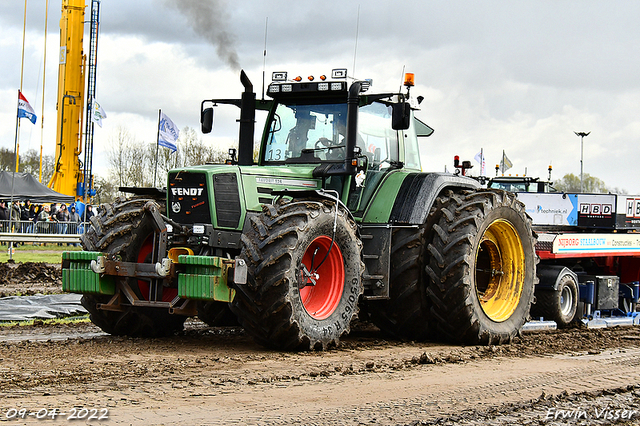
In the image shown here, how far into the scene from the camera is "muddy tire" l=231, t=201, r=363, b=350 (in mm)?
7188

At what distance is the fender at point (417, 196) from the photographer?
Answer: 873 cm

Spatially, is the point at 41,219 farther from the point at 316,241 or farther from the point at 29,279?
the point at 316,241

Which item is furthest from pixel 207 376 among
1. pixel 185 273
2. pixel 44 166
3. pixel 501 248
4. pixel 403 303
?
pixel 44 166

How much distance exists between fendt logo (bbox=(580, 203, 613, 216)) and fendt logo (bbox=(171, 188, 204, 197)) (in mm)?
8265

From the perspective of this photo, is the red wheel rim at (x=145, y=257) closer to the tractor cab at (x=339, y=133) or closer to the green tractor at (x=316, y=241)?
the green tractor at (x=316, y=241)

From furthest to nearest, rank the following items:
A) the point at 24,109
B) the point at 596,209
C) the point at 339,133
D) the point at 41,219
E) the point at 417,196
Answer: the point at 24,109 < the point at 41,219 < the point at 596,209 < the point at 339,133 < the point at 417,196

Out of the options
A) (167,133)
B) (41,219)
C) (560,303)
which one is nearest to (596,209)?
(560,303)

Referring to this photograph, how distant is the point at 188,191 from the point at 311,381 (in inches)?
119

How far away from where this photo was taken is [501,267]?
32.2ft

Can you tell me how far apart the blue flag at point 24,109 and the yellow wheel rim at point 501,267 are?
22.8 m

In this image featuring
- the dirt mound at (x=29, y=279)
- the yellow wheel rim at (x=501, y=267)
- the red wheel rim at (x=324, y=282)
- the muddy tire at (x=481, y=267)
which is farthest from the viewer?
the dirt mound at (x=29, y=279)

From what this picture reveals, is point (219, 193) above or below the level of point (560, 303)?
above

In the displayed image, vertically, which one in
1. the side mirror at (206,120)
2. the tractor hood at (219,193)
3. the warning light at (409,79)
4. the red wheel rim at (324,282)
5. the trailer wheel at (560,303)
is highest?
the warning light at (409,79)

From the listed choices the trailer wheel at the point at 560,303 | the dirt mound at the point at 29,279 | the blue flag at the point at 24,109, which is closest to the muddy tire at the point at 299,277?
the trailer wheel at the point at 560,303
